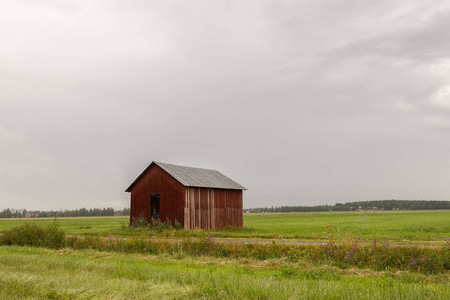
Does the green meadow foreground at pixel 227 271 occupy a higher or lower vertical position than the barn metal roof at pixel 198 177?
lower

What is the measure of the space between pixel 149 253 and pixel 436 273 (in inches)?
480

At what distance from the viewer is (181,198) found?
34.4 meters

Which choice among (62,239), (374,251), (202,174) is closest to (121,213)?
(202,174)

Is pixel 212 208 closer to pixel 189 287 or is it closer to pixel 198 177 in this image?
pixel 198 177

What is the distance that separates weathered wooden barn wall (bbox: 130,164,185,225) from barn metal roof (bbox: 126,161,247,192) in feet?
1.59

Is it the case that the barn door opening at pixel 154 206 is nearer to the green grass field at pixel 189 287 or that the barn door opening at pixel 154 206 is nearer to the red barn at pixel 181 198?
the red barn at pixel 181 198

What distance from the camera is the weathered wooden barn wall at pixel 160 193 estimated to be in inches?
1360

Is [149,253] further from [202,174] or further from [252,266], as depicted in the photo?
[202,174]

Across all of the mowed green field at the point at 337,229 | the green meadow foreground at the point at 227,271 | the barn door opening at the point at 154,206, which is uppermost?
the barn door opening at the point at 154,206

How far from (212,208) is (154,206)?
5869 mm

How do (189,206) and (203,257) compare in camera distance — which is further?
(189,206)

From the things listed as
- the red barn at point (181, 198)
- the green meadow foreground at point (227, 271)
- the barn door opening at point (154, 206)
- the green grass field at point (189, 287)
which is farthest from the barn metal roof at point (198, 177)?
the green grass field at point (189, 287)

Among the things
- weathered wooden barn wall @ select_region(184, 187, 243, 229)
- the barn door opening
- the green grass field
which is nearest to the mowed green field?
weathered wooden barn wall @ select_region(184, 187, 243, 229)

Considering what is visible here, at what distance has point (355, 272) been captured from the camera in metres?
12.7
